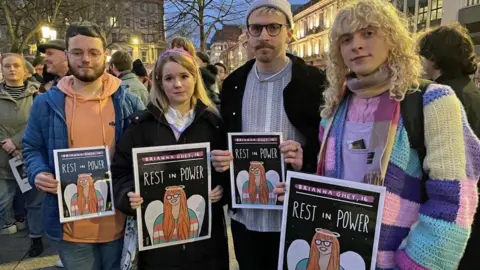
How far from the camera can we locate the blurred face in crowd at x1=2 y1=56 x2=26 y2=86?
4.49m

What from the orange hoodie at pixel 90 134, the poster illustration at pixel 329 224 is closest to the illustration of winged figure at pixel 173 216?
the orange hoodie at pixel 90 134

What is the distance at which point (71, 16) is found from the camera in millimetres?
23094

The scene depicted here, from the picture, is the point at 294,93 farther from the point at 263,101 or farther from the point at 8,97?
the point at 8,97

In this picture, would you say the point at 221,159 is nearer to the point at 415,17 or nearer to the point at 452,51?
the point at 452,51

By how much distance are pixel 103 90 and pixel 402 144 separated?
1945 mm

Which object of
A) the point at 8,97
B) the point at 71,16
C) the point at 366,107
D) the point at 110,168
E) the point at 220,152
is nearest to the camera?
the point at 366,107

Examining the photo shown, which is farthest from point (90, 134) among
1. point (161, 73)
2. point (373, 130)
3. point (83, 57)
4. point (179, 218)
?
point (373, 130)

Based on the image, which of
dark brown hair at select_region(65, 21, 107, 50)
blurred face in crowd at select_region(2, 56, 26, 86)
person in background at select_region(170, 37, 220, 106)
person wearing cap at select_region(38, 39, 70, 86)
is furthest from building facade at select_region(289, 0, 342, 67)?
dark brown hair at select_region(65, 21, 107, 50)

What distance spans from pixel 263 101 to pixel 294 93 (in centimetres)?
21

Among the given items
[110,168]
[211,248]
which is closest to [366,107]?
[211,248]

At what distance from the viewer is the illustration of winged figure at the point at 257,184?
220cm

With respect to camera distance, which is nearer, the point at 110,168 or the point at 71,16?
the point at 110,168

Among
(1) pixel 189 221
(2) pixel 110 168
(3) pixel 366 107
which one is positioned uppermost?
(3) pixel 366 107

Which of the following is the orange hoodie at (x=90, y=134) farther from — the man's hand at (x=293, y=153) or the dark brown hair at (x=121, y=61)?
the dark brown hair at (x=121, y=61)
